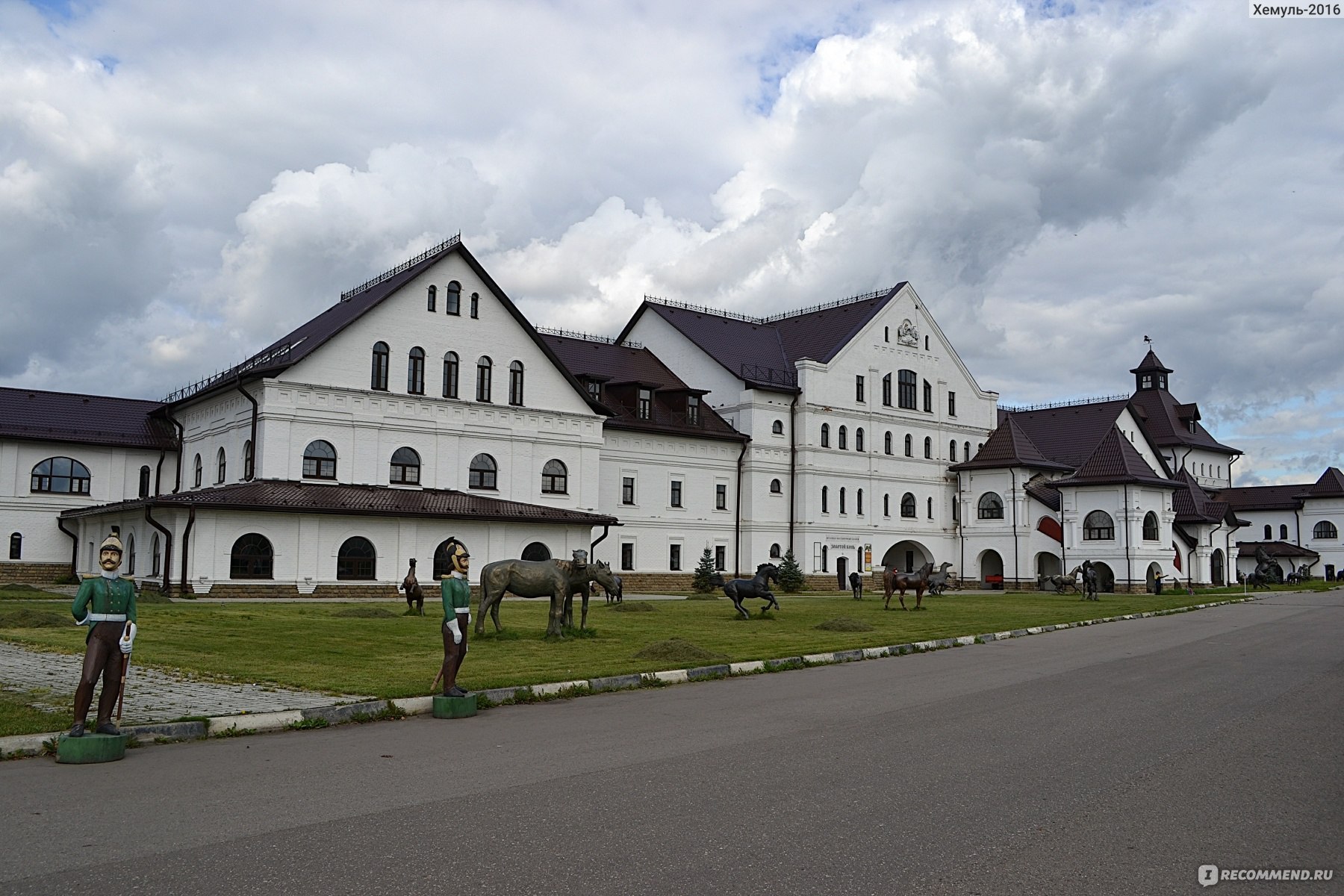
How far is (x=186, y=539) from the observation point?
121 feet

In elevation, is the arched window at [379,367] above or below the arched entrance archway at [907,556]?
above

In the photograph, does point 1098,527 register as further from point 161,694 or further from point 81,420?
point 161,694

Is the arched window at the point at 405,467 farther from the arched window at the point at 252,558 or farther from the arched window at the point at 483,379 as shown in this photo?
the arched window at the point at 252,558

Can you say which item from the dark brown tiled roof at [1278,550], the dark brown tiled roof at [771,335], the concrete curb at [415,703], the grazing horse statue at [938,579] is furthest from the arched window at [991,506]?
the concrete curb at [415,703]

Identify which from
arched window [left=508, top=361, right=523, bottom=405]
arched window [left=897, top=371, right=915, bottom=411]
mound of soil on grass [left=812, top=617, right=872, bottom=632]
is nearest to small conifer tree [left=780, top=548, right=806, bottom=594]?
arched window [left=897, top=371, right=915, bottom=411]

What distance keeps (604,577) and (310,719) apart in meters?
11.8

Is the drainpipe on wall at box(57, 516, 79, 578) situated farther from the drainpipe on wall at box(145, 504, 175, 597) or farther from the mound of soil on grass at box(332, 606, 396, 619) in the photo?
the mound of soil on grass at box(332, 606, 396, 619)

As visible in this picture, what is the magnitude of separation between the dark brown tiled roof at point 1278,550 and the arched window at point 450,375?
3157 inches

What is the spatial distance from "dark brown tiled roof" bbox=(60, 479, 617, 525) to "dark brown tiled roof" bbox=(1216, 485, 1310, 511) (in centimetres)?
7842

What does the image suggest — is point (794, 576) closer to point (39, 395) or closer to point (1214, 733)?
point (39, 395)

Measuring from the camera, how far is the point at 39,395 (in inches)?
2002

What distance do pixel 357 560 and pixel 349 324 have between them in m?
9.43

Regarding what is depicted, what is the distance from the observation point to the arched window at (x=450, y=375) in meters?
45.6

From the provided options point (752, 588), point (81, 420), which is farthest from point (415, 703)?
point (81, 420)
